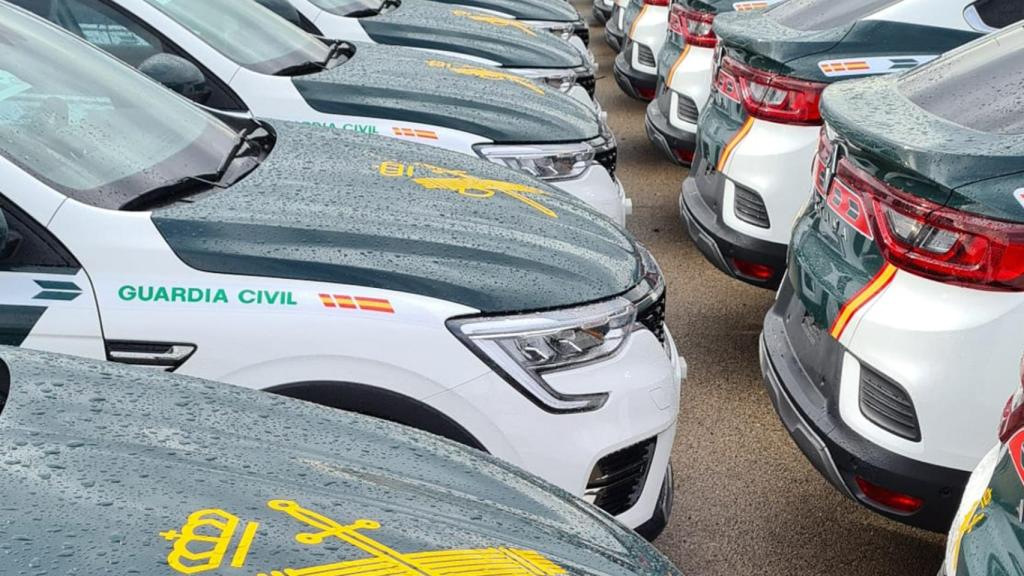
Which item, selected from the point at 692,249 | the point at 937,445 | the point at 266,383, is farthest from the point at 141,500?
the point at 692,249

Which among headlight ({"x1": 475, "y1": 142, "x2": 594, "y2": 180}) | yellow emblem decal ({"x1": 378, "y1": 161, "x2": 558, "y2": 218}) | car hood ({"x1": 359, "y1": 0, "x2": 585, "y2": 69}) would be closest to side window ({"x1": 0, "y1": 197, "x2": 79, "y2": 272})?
yellow emblem decal ({"x1": 378, "y1": 161, "x2": 558, "y2": 218})

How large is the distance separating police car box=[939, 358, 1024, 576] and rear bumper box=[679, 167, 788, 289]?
2042mm

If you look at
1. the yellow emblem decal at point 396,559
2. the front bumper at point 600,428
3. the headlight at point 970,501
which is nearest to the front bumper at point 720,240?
the front bumper at point 600,428

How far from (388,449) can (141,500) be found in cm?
54

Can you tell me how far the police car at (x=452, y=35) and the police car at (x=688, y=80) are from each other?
19.9 inches

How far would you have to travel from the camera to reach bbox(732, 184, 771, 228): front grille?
418cm

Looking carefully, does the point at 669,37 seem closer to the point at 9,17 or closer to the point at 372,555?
the point at 9,17

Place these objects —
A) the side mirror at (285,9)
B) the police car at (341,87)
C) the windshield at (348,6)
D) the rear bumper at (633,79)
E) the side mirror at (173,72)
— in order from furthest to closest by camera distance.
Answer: the rear bumper at (633,79) → the windshield at (348,6) → the side mirror at (285,9) → the police car at (341,87) → the side mirror at (173,72)

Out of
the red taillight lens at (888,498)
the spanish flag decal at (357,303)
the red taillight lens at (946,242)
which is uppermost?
the red taillight lens at (946,242)

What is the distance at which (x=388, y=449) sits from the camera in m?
2.08

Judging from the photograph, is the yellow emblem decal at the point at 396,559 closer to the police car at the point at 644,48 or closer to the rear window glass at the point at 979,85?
the rear window glass at the point at 979,85

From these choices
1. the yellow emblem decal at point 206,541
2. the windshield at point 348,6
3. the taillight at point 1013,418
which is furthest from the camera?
the windshield at point 348,6

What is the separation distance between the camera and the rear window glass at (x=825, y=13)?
459 cm

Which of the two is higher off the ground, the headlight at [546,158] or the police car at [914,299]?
the police car at [914,299]
